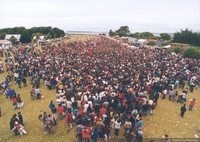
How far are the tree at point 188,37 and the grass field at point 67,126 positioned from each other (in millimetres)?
46315

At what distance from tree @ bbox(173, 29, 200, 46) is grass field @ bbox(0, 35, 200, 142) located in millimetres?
46315

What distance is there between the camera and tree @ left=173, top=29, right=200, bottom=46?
55.8 m

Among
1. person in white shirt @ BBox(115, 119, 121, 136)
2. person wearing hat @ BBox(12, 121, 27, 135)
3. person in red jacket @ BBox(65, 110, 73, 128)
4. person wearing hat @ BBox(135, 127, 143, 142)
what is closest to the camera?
person wearing hat @ BBox(135, 127, 143, 142)

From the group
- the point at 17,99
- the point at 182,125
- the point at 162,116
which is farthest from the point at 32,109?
the point at 182,125

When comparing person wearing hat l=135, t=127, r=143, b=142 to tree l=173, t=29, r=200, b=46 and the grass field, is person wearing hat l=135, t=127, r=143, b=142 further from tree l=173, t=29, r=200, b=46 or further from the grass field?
tree l=173, t=29, r=200, b=46

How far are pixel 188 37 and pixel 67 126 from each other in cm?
5658

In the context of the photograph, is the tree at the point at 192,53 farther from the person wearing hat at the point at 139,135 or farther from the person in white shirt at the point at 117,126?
the person wearing hat at the point at 139,135

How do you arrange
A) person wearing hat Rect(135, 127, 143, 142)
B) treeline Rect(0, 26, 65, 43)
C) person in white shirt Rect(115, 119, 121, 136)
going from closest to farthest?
person wearing hat Rect(135, 127, 143, 142) < person in white shirt Rect(115, 119, 121, 136) < treeline Rect(0, 26, 65, 43)

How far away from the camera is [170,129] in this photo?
12148mm

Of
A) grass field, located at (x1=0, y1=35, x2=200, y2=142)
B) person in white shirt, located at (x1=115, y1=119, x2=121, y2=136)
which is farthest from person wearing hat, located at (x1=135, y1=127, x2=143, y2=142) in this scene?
grass field, located at (x1=0, y1=35, x2=200, y2=142)

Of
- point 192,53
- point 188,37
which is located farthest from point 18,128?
point 188,37

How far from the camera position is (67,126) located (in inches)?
471

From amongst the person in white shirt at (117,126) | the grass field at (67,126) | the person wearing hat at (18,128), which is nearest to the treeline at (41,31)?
the grass field at (67,126)

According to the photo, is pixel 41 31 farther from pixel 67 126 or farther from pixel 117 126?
pixel 117 126
